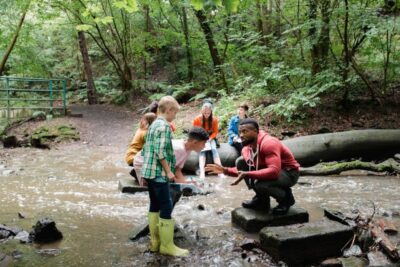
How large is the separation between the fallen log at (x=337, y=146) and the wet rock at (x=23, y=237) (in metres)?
4.54

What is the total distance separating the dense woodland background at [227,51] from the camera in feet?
35.5

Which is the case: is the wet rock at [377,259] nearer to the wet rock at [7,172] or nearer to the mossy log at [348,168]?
the mossy log at [348,168]

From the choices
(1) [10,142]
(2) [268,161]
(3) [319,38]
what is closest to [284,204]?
(2) [268,161]

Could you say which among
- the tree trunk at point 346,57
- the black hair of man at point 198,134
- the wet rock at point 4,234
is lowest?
the wet rock at point 4,234

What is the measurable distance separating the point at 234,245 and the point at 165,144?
1339 millimetres

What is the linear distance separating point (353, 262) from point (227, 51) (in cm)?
1451

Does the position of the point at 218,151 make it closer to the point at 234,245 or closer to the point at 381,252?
the point at 234,245

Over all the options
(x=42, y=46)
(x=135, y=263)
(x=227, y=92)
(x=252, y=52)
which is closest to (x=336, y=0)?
(x=252, y=52)

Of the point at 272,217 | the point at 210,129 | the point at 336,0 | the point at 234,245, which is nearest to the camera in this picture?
the point at 234,245

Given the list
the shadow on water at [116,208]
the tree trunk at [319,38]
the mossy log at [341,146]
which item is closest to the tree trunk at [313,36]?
the tree trunk at [319,38]

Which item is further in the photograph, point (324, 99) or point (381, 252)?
point (324, 99)

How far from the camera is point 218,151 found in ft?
29.4

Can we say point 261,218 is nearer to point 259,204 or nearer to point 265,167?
point 259,204

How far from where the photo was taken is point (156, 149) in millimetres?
4008
